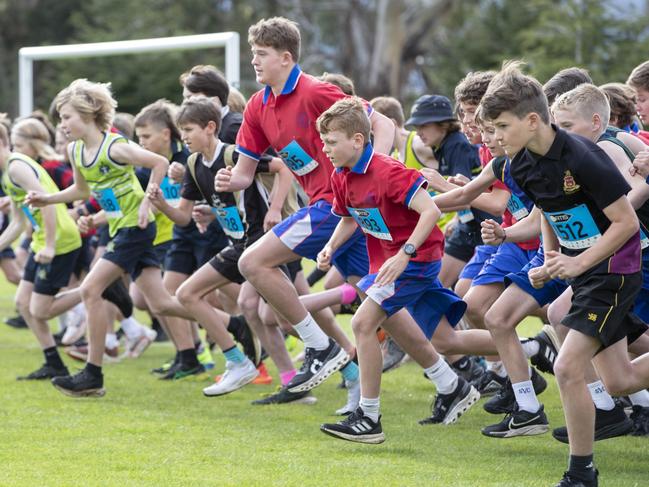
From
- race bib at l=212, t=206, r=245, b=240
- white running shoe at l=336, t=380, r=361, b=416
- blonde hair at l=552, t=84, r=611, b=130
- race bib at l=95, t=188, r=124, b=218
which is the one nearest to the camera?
blonde hair at l=552, t=84, r=611, b=130

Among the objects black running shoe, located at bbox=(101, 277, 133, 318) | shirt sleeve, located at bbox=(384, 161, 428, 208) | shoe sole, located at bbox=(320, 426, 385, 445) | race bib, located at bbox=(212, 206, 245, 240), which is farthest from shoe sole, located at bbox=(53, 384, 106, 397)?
shirt sleeve, located at bbox=(384, 161, 428, 208)

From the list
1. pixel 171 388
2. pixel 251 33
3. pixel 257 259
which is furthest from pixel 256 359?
pixel 251 33

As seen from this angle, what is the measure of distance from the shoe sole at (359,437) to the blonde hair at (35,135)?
495cm

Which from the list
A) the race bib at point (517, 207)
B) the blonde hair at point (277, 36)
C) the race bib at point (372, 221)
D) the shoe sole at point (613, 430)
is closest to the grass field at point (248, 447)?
the shoe sole at point (613, 430)

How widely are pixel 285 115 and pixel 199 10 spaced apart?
112 feet

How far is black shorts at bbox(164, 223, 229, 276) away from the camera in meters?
8.66

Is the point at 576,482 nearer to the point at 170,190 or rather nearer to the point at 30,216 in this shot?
the point at 170,190

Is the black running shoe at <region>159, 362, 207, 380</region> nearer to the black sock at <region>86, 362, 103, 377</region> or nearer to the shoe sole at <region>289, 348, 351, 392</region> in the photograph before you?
the black sock at <region>86, 362, 103, 377</region>

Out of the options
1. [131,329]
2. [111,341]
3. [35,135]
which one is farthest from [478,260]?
[35,135]

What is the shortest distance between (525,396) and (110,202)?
136 inches

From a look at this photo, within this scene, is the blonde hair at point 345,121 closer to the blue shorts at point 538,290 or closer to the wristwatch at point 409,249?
the wristwatch at point 409,249

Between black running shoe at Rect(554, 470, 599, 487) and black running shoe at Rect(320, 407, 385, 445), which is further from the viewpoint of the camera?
Result: black running shoe at Rect(320, 407, 385, 445)

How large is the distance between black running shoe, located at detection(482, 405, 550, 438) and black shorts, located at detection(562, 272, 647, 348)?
3.66ft

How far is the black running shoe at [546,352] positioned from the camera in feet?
21.9
